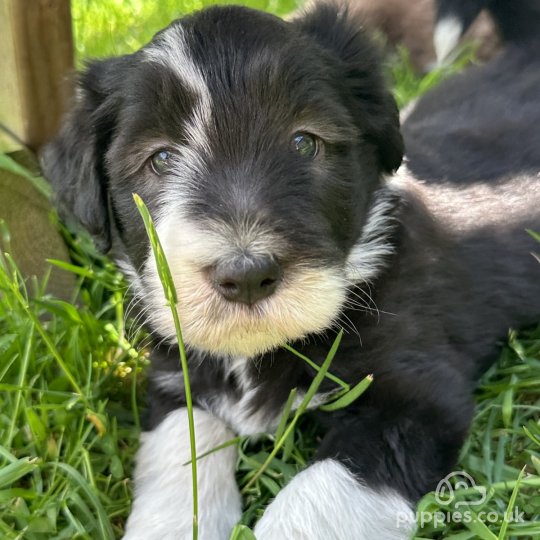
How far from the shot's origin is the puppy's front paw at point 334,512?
2.03m

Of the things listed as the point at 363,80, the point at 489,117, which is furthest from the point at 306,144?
the point at 489,117

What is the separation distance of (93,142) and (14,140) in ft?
3.26

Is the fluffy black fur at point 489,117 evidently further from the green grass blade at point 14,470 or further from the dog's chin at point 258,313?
the green grass blade at point 14,470

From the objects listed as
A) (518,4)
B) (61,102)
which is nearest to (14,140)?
(61,102)

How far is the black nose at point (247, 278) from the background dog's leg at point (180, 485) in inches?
23.2

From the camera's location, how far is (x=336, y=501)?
2.07 metres

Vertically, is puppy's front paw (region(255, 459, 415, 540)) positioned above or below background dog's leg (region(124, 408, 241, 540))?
above

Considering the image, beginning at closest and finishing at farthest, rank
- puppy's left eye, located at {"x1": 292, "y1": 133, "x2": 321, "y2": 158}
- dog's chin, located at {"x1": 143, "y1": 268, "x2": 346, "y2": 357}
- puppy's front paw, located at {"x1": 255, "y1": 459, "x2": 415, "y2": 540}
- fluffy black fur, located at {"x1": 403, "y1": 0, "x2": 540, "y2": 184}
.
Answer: dog's chin, located at {"x1": 143, "y1": 268, "x2": 346, "y2": 357}, puppy's front paw, located at {"x1": 255, "y1": 459, "x2": 415, "y2": 540}, puppy's left eye, located at {"x1": 292, "y1": 133, "x2": 321, "y2": 158}, fluffy black fur, located at {"x1": 403, "y1": 0, "x2": 540, "y2": 184}

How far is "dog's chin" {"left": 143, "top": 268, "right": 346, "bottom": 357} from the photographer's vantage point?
193 cm

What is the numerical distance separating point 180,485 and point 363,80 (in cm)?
140

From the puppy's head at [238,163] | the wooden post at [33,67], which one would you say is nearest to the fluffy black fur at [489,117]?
the puppy's head at [238,163]

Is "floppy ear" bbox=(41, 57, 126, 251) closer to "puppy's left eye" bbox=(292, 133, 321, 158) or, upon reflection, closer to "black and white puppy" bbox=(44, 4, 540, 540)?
"black and white puppy" bbox=(44, 4, 540, 540)

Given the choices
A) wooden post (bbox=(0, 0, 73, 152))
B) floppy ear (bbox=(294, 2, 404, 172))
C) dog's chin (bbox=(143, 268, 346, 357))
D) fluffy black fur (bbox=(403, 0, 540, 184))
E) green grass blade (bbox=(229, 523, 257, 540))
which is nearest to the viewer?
green grass blade (bbox=(229, 523, 257, 540))

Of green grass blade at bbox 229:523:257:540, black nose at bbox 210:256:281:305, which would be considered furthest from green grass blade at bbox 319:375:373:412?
green grass blade at bbox 229:523:257:540
